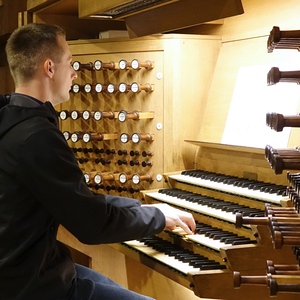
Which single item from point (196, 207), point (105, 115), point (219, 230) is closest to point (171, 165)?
point (105, 115)

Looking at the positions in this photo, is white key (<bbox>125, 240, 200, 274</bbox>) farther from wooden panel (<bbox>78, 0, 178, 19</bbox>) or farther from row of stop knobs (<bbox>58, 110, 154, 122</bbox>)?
wooden panel (<bbox>78, 0, 178, 19</bbox>)

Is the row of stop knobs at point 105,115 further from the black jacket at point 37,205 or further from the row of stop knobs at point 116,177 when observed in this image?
the black jacket at point 37,205

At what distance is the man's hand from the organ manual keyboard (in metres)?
0.06

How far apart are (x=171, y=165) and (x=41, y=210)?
1.52 m

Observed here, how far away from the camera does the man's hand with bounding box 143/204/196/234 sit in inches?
104

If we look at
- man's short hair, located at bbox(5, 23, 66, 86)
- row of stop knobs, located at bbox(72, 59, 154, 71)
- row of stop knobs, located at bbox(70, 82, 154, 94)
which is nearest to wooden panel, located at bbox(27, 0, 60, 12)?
row of stop knobs, located at bbox(72, 59, 154, 71)

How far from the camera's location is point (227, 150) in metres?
3.32

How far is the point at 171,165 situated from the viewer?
11.9ft

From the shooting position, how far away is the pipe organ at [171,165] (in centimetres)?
252

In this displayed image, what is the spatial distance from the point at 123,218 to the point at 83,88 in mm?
1833

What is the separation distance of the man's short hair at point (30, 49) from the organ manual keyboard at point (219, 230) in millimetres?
1028

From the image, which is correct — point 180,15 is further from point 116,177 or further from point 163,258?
point 163,258

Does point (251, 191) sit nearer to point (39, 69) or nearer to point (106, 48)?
point (39, 69)

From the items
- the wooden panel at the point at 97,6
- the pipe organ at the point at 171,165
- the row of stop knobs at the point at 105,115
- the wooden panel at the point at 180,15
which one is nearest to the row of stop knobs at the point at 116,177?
the pipe organ at the point at 171,165
